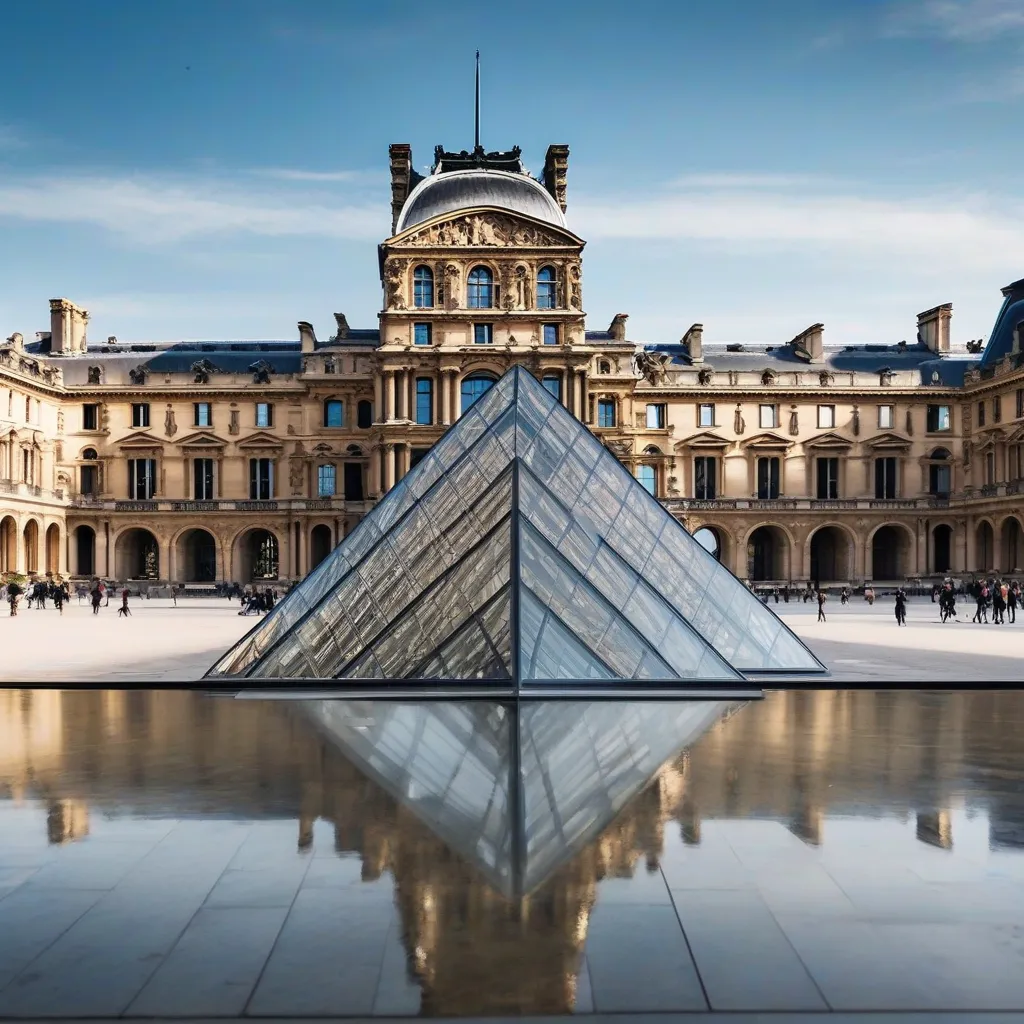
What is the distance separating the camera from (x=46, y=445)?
50.9m

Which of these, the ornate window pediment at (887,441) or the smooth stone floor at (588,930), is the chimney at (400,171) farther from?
the smooth stone floor at (588,930)

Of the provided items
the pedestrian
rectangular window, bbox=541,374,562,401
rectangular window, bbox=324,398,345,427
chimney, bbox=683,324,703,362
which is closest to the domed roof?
rectangular window, bbox=541,374,562,401

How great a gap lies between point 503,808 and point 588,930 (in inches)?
78.0

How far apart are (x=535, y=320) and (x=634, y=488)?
108 feet

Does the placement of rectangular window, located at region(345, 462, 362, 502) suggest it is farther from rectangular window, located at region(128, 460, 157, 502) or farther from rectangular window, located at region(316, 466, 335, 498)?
rectangular window, located at region(128, 460, 157, 502)

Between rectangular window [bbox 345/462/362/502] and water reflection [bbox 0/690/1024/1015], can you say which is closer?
water reflection [bbox 0/690/1024/1015]

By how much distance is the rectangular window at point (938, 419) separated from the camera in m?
52.8

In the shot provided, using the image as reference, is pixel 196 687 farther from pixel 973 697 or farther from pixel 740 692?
pixel 973 697

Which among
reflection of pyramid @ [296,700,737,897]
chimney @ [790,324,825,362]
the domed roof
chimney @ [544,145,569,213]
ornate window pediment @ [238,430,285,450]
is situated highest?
chimney @ [544,145,569,213]

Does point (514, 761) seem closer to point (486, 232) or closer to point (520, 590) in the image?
point (520, 590)

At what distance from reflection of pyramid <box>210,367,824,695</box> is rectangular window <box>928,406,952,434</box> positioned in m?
42.9

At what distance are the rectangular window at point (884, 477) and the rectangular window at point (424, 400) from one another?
24051 millimetres

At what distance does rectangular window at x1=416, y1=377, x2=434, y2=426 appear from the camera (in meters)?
47.1

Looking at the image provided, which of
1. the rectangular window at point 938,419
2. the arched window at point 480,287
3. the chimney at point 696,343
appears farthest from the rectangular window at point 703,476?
the arched window at point 480,287
